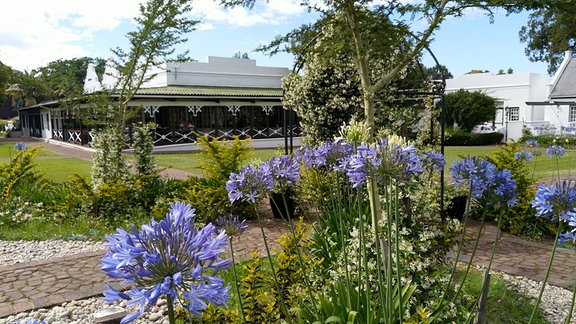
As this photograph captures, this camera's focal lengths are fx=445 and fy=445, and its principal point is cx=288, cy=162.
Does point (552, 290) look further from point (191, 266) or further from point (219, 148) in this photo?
point (219, 148)

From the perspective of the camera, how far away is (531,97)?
33.3 meters

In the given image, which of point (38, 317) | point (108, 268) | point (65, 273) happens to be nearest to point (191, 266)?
point (108, 268)

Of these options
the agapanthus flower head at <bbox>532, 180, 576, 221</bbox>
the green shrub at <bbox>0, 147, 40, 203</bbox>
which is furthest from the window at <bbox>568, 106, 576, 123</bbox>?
the agapanthus flower head at <bbox>532, 180, 576, 221</bbox>

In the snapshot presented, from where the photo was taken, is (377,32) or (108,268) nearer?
(108,268)

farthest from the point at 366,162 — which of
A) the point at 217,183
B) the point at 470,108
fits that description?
the point at 470,108

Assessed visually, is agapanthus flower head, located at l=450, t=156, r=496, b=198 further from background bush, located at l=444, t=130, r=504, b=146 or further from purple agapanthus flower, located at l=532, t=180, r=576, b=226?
background bush, located at l=444, t=130, r=504, b=146

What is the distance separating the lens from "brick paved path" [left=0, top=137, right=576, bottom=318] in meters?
4.15

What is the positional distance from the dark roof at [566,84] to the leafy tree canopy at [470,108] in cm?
406

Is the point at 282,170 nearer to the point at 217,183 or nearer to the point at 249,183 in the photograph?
the point at 249,183

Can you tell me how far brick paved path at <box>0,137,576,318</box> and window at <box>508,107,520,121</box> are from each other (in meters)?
31.5

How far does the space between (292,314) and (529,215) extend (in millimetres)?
4965

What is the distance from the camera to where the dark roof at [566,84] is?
2881 centimetres

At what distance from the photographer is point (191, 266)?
1132mm

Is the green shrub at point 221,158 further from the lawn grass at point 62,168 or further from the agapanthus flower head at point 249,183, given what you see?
the lawn grass at point 62,168
